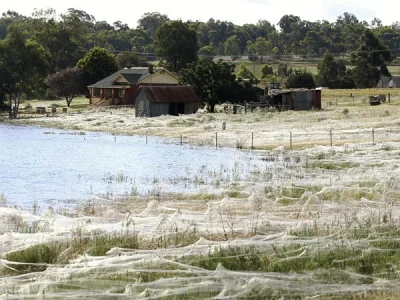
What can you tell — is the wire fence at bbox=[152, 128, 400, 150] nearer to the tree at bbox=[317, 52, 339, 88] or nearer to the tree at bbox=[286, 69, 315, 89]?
the tree at bbox=[286, 69, 315, 89]

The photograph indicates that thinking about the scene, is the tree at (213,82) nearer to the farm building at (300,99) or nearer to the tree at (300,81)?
the farm building at (300,99)

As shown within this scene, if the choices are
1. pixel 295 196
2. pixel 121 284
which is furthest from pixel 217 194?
pixel 121 284

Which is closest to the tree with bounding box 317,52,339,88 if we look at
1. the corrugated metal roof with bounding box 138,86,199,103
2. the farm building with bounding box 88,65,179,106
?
the farm building with bounding box 88,65,179,106

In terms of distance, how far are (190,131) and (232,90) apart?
579 inches

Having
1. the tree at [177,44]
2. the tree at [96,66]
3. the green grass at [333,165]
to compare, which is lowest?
the green grass at [333,165]

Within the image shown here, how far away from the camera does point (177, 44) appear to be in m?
104

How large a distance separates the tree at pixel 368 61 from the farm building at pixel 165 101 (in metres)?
41.3

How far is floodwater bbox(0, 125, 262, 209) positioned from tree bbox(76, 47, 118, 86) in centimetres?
3932

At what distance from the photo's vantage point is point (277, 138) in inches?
1751

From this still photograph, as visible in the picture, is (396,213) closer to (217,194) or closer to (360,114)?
(217,194)

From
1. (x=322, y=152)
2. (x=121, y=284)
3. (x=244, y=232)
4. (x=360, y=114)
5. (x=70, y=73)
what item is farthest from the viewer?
(x=70, y=73)

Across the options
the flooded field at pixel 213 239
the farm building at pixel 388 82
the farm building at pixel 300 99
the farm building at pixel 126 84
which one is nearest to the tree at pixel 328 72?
the farm building at pixel 388 82

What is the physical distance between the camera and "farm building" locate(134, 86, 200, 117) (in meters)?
65.6

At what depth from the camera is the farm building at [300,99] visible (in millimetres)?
67812
